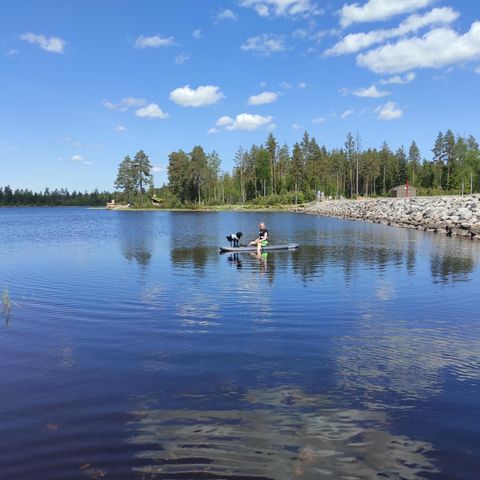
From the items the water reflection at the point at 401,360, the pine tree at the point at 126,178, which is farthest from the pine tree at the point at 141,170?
the water reflection at the point at 401,360

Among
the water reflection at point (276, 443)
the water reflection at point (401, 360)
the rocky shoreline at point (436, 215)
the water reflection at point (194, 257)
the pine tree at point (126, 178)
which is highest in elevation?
the pine tree at point (126, 178)

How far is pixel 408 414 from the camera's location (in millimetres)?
8352

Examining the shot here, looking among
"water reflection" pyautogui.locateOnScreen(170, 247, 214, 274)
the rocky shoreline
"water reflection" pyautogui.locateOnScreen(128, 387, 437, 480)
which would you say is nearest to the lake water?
"water reflection" pyautogui.locateOnScreen(128, 387, 437, 480)

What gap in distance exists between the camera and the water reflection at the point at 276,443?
21.9 feet

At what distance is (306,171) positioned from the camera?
490 feet

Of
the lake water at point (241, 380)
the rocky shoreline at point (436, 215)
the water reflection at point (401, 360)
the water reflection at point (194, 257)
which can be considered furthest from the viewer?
the rocky shoreline at point (436, 215)

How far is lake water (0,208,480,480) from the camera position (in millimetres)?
6977

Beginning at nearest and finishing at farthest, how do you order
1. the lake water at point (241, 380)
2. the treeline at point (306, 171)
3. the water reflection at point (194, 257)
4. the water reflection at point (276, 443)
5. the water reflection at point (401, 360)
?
the water reflection at point (276, 443), the lake water at point (241, 380), the water reflection at point (401, 360), the water reflection at point (194, 257), the treeline at point (306, 171)

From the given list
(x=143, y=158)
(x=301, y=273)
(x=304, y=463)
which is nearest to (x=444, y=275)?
(x=301, y=273)

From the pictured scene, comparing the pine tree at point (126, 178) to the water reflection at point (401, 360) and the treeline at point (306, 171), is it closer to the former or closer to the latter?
the treeline at point (306, 171)

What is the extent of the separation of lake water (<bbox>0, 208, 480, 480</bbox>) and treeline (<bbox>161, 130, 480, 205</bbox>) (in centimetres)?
12663

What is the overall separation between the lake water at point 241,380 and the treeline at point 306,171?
4985 inches

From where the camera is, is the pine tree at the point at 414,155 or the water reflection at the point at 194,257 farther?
the pine tree at the point at 414,155

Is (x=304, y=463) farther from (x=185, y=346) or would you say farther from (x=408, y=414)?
(x=185, y=346)
